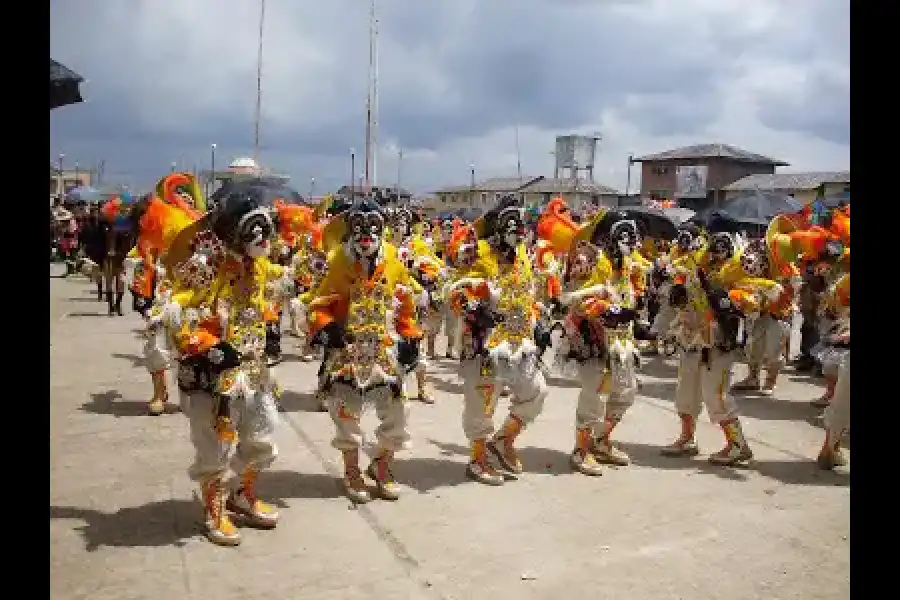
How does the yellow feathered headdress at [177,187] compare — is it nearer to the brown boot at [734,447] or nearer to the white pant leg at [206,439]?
the white pant leg at [206,439]

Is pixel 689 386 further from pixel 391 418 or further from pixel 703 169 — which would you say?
pixel 703 169

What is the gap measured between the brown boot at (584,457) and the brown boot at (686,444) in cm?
95

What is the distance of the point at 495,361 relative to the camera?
587 cm

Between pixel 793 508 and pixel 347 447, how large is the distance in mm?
3564

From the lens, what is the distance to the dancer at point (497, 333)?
19.4 feet

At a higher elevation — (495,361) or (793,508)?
(495,361)

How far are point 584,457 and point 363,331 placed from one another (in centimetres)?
244

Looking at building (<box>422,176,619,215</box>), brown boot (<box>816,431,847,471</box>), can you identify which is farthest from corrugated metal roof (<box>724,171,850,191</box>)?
brown boot (<box>816,431,847,471</box>)

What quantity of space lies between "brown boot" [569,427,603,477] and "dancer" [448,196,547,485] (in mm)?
598

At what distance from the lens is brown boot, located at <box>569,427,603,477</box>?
6293 mm

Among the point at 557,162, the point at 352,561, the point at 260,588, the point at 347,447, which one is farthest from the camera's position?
the point at 557,162
